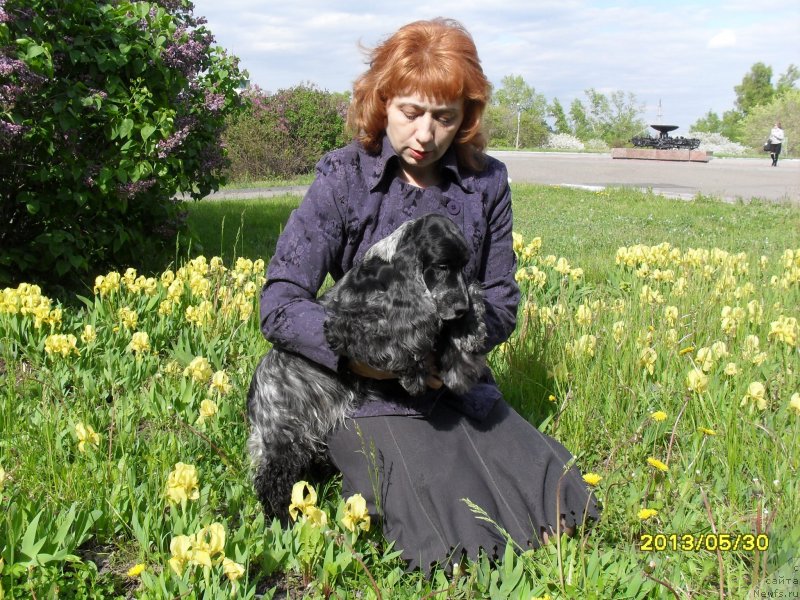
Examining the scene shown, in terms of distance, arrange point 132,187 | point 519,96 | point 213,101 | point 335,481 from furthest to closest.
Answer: point 519,96
point 213,101
point 132,187
point 335,481

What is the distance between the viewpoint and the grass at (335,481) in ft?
7.59

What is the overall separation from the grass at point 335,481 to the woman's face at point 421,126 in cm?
124

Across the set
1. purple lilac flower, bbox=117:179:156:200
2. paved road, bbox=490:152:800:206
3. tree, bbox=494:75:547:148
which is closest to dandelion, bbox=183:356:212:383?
purple lilac flower, bbox=117:179:156:200

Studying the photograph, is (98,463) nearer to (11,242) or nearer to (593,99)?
(11,242)

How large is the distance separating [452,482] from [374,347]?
675mm

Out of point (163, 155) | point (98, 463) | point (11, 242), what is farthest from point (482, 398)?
point (11, 242)

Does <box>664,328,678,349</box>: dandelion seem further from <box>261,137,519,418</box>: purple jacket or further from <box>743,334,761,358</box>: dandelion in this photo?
<box>261,137,519,418</box>: purple jacket

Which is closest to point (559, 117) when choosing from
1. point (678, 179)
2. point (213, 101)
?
point (678, 179)

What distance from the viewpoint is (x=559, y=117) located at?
6238cm

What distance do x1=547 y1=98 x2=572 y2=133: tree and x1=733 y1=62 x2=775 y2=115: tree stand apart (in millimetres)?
19708

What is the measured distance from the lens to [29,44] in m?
4.46

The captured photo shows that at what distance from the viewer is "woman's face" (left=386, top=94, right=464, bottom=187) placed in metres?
2.79
